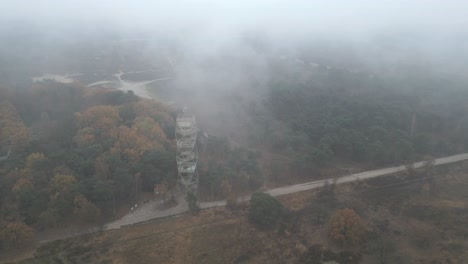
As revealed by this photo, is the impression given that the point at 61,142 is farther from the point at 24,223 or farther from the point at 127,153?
the point at 24,223

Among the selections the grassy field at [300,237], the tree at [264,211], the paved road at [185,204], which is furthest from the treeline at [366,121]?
the tree at [264,211]

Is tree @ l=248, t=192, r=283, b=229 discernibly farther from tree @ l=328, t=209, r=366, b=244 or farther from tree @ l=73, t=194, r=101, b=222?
tree @ l=73, t=194, r=101, b=222

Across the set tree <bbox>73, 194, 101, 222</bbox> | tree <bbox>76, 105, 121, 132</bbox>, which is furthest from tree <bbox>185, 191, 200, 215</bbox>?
tree <bbox>76, 105, 121, 132</bbox>

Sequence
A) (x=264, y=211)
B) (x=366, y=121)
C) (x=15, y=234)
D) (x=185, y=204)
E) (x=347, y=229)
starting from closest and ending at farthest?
(x=15, y=234) < (x=347, y=229) < (x=264, y=211) < (x=185, y=204) < (x=366, y=121)

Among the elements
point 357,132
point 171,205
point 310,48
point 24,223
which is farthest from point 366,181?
point 310,48

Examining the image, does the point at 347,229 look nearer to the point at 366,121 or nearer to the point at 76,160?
the point at 366,121

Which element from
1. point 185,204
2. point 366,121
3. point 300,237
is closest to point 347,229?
point 300,237
